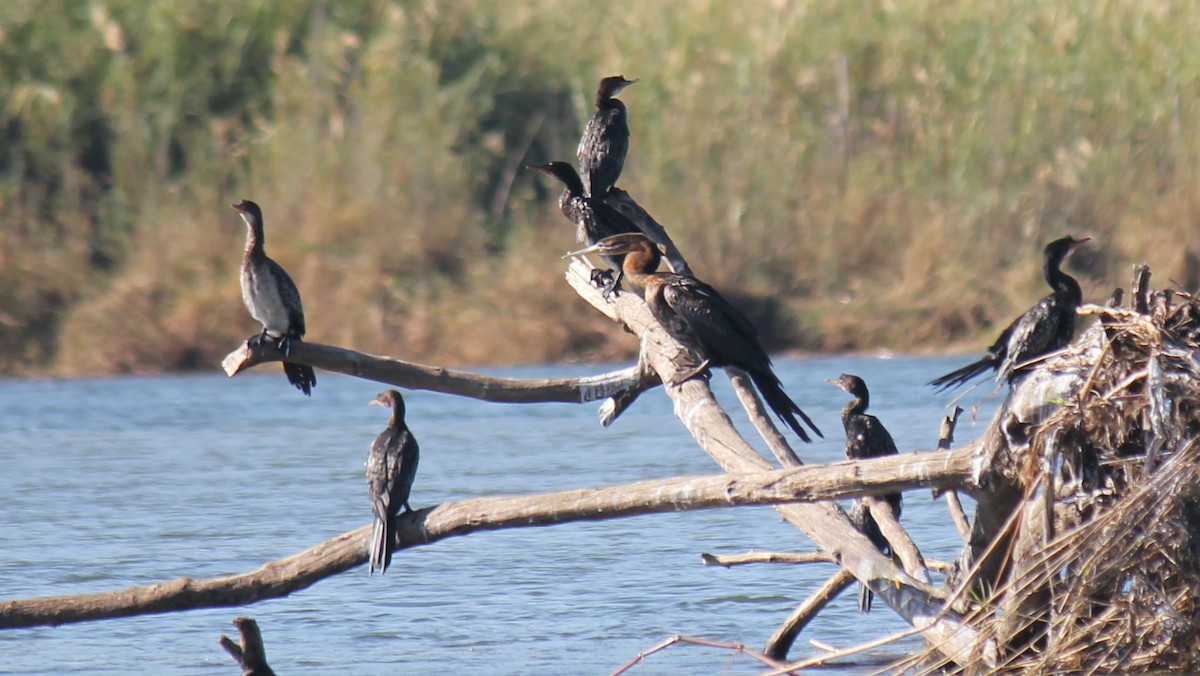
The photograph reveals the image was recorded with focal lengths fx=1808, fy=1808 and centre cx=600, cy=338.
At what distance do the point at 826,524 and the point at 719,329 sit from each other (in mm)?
891

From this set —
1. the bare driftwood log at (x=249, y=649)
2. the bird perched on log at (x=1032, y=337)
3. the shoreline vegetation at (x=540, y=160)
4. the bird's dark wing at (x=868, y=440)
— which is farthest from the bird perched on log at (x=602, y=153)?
the shoreline vegetation at (x=540, y=160)

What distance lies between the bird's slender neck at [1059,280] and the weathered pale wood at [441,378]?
4.94 ft

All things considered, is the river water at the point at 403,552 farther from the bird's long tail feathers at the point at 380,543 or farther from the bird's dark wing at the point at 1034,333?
the bird's dark wing at the point at 1034,333

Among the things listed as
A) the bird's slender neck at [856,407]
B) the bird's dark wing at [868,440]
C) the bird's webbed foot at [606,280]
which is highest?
the bird's webbed foot at [606,280]

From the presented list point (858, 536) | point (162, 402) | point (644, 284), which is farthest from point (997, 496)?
point (162, 402)

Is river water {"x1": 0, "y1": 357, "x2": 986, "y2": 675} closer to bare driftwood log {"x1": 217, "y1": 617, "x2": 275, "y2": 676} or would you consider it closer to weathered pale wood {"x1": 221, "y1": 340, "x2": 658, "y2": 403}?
weathered pale wood {"x1": 221, "y1": 340, "x2": 658, "y2": 403}

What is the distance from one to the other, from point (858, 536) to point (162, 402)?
439 inches

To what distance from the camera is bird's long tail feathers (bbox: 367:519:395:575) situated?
17.5 ft

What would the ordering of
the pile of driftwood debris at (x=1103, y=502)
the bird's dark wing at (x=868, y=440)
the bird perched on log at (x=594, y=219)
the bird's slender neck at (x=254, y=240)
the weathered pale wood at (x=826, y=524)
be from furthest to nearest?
the bird's slender neck at (x=254, y=240)
the bird perched on log at (x=594, y=219)
the bird's dark wing at (x=868, y=440)
the weathered pale wood at (x=826, y=524)
the pile of driftwood debris at (x=1103, y=502)

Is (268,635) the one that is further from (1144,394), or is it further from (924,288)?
(924,288)

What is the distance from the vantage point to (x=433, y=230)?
17.0 meters

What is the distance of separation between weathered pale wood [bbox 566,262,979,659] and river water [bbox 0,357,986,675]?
829mm

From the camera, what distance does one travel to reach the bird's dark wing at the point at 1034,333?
5.97 m

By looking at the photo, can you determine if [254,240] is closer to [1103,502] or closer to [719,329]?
[719,329]
